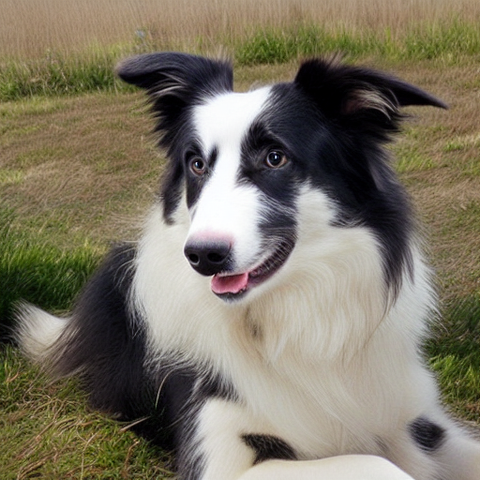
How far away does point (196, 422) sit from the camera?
2934 millimetres

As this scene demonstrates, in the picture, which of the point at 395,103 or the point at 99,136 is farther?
the point at 99,136

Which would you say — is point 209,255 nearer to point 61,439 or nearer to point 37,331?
point 61,439

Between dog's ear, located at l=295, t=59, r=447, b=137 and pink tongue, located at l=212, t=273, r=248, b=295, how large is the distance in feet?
2.01

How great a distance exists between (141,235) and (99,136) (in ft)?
A: 9.70

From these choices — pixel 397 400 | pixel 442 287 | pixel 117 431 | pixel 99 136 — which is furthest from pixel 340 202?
pixel 99 136

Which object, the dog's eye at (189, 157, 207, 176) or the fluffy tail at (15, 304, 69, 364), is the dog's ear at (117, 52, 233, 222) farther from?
the fluffy tail at (15, 304, 69, 364)

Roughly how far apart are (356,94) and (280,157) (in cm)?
33

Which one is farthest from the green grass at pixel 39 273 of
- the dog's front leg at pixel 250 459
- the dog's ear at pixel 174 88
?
the dog's front leg at pixel 250 459

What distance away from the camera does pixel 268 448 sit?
2844 mm

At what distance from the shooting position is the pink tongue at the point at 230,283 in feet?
8.65

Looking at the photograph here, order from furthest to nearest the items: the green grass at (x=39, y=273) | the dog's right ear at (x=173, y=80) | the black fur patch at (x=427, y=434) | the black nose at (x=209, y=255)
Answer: the green grass at (x=39, y=273) < the black fur patch at (x=427, y=434) < the dog's right ear at (x=173, y=80) < the black nose at (x=209, y=255)

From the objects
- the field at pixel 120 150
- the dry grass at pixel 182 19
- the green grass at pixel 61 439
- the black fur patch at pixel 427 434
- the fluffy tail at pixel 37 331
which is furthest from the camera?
the dry grass at pixel 182 19

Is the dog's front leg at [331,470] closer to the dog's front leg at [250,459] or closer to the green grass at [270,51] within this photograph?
the dog's front leg at [250,459]

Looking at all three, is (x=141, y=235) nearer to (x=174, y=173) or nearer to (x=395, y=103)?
(x=174, y=173)
